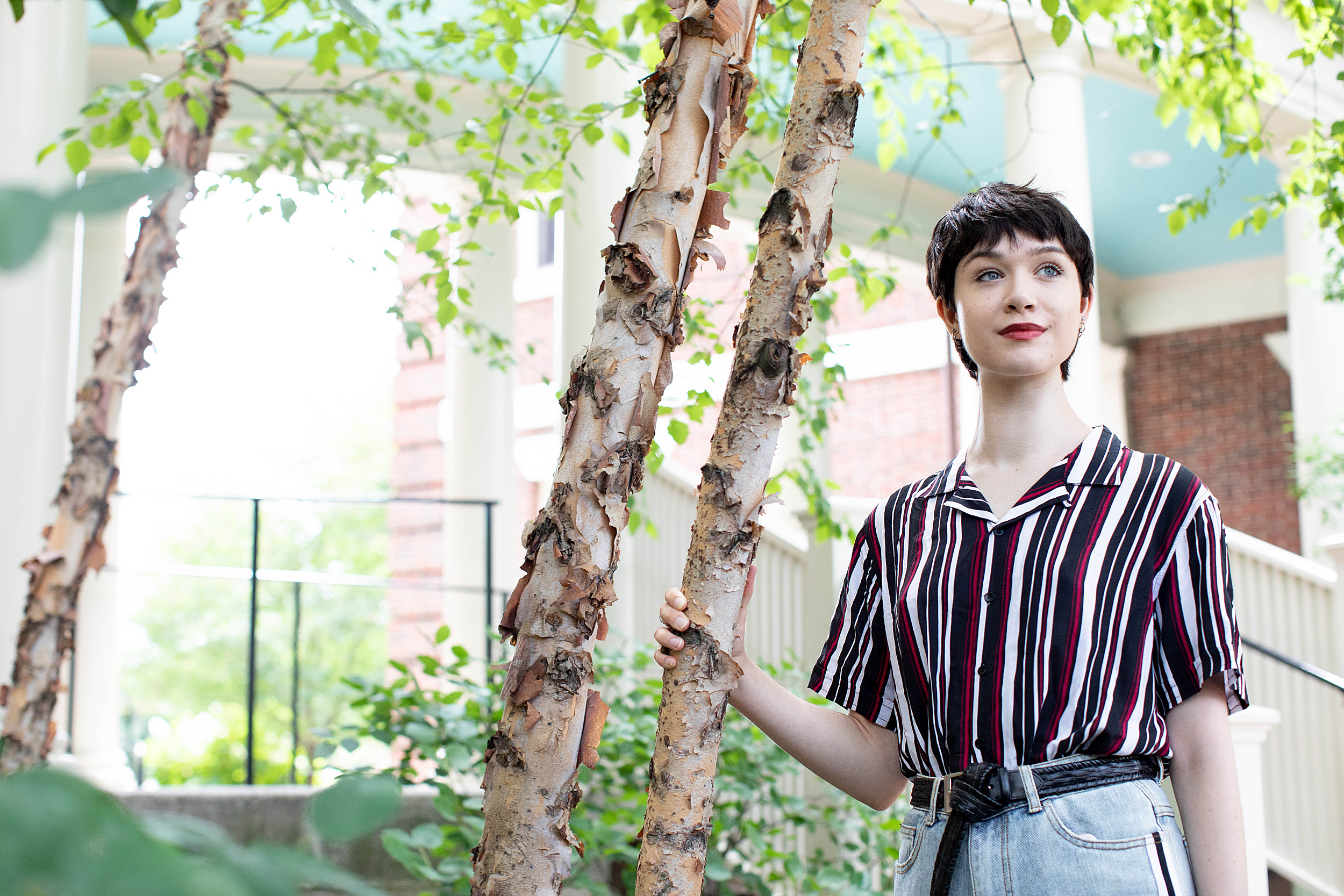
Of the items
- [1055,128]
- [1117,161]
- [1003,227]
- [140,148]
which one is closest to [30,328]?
[140,148]

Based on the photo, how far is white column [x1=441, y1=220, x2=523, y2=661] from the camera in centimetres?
700

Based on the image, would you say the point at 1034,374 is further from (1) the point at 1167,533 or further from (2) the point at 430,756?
(2) the point at 430,756

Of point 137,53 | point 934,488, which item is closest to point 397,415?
point 137,53

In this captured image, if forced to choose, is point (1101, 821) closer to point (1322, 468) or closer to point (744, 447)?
point (744, 447)

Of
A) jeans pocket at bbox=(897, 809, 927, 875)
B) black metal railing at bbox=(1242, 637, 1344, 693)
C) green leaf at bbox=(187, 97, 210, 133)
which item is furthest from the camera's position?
black metal railing at bbox=(1242, 637, 1344, 693)

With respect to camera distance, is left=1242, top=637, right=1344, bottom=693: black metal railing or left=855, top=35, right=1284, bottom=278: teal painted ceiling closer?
left=1242, top=637, right=1344, bottom=693: black metal railing

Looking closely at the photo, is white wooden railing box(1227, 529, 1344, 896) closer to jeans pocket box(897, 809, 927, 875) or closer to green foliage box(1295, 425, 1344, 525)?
green foliage box(1295, 425, 1344, 525)

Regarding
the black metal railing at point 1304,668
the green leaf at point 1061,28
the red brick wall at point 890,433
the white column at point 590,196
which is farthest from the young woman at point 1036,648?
the red brick wall at point 890,433

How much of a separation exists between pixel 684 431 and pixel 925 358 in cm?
1046

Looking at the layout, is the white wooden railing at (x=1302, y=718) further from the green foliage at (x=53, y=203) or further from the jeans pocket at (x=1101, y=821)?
the green foliage at (x=53, y=203)

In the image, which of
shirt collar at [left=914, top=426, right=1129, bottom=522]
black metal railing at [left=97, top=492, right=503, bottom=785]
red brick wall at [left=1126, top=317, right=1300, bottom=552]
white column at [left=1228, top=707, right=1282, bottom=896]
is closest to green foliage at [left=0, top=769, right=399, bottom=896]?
shirt collar at [left=914, top=426, right=1129, bottom=522]

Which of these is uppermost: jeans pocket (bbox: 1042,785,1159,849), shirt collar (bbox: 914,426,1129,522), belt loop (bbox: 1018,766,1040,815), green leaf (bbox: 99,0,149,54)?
green leaf (bbox: 99,0,149,54)

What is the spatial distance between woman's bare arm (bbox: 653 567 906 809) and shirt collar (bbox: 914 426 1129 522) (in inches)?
12.2

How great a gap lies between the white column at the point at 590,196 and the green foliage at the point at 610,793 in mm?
1523
